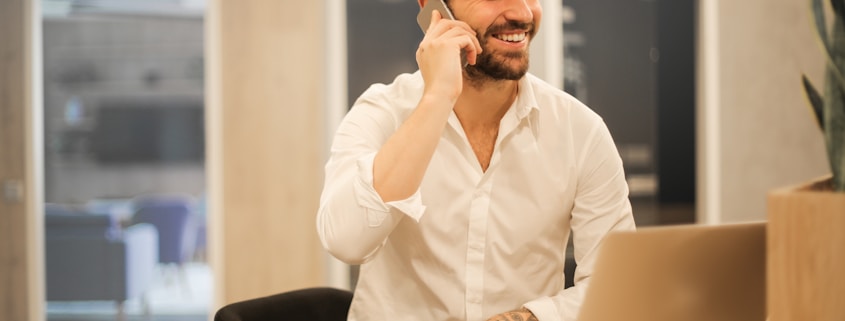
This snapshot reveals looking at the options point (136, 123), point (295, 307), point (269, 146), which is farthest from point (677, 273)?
point (136, 123)

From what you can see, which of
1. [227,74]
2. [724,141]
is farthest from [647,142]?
[227,74]

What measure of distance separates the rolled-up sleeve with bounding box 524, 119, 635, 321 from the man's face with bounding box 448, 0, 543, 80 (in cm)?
22

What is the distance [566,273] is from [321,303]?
60 cm

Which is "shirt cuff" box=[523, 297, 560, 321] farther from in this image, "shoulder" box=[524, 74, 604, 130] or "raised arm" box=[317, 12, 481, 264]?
"shoulder" box=[524, 74, 604, 130]

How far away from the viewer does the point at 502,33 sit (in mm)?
1510

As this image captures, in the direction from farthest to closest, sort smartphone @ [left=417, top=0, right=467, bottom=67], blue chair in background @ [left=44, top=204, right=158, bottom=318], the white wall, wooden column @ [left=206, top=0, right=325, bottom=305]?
blue chair in background @ [left=44, top=204, right=158, bottom=318], the white wall, wooden column @ [left=206, top=0, right=325, bottom=305], smartphone @ [left=417, top=0, right=467, bottom=67]

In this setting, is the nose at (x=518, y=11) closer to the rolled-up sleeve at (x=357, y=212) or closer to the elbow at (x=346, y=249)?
the rolled-up sleeve at (x=357, y=212)

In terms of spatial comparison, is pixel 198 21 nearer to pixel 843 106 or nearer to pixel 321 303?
pixel 321 303

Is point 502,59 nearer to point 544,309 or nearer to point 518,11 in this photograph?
point 518,11

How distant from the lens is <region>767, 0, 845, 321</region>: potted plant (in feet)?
2.43

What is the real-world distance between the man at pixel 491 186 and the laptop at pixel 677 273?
52cm

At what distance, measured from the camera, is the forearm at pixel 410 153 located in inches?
51.7

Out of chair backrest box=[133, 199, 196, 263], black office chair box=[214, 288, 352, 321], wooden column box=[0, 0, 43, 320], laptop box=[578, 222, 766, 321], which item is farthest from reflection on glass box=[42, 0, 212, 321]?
laptop box=[578, 222, 766, 321]

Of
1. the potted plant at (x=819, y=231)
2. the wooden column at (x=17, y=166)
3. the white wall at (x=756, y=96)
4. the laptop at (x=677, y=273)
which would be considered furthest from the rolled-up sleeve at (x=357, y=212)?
the wooden column at (x=17, y=166)
